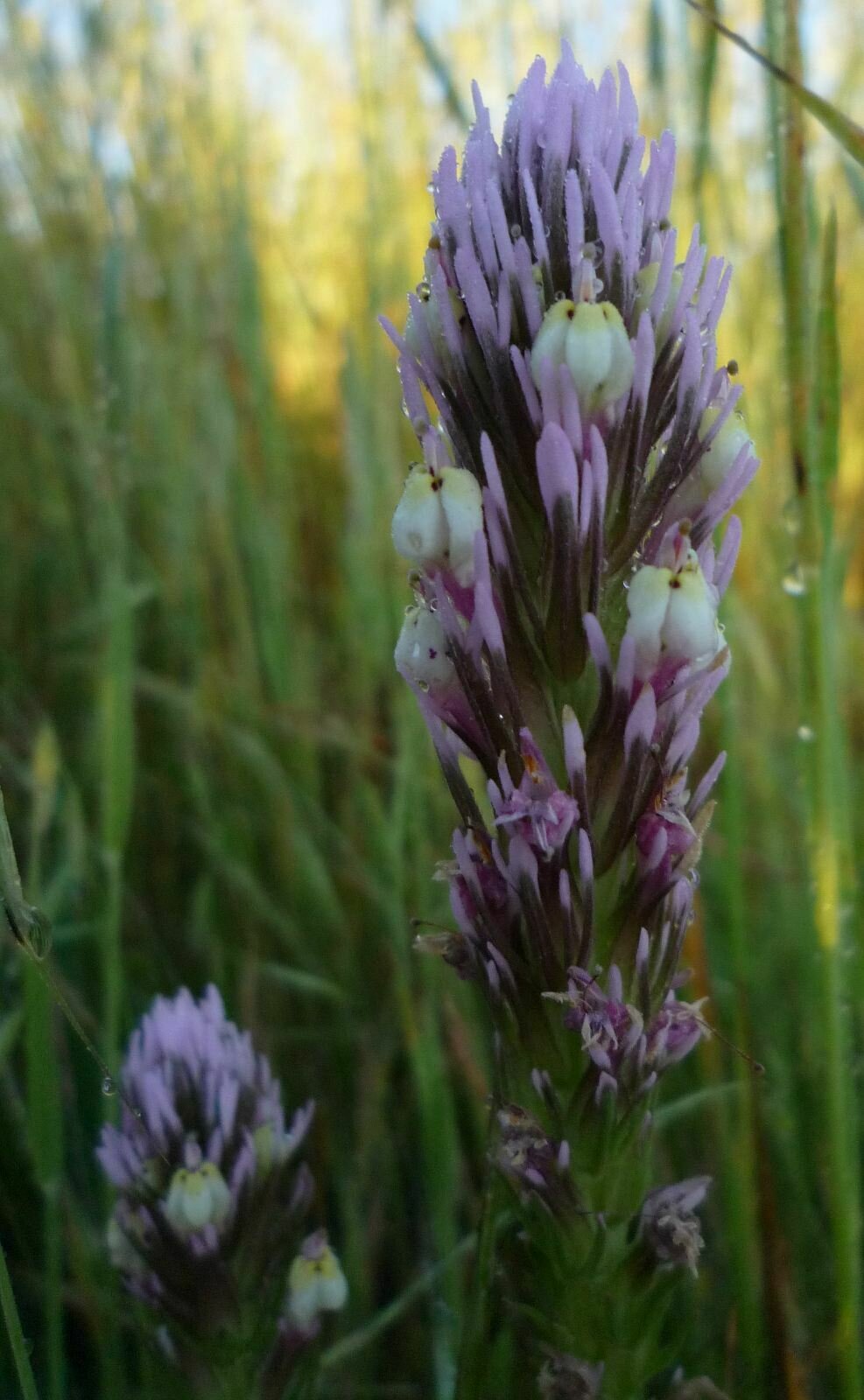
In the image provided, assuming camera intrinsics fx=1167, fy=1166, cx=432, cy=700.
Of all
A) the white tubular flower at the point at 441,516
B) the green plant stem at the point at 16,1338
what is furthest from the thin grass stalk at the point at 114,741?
the white tubular flower at the point at 441,516

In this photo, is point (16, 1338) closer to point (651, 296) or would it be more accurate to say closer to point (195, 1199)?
point (195, 1199)

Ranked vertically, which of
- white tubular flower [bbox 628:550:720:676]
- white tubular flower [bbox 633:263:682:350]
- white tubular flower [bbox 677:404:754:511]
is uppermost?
white tubular flower [bbox 633:263:682:350]

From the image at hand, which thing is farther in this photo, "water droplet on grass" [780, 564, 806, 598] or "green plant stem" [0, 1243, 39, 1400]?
"water droplet on grass" [780, 564, 806, 598]

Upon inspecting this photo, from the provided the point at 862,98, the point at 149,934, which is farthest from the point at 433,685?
the point at 862,98

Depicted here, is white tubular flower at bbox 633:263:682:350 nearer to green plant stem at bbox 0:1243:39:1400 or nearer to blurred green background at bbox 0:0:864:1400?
blurred green background at bbox 0:0:864:1400

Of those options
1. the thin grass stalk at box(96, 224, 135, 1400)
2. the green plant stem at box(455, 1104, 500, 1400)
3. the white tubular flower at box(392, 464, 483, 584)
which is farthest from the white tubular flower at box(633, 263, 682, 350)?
the thin grass stalk at box(96, 224, 135, 1400)

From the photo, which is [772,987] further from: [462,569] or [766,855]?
[462,569]

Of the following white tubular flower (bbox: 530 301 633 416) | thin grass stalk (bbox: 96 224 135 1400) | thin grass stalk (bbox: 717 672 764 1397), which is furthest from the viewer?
thin grass stalk (bbox: 96 224 135 1400)
